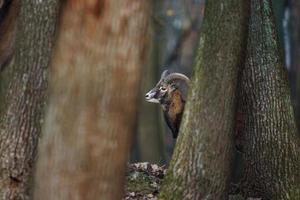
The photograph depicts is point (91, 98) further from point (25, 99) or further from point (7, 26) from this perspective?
point (7, 26)

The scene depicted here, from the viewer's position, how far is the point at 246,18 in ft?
32.1

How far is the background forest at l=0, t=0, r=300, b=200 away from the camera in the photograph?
562 centimetres

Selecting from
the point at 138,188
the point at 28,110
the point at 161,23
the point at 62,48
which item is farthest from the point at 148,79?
the point at 62,48

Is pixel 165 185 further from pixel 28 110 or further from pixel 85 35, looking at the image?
pixel 85 35

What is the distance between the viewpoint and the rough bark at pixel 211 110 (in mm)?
9633

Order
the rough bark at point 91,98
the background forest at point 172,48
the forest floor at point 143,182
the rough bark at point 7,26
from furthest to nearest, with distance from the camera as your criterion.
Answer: the background forest at point 172,48
the rough bark at point 7,26
the forest floor at point 143,182
the rough bark at point 91,98

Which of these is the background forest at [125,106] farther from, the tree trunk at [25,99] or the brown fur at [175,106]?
the brown fur at [175,106]

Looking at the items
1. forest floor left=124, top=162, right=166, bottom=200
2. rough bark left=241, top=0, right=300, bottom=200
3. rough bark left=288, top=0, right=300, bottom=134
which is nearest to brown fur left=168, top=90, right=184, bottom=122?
forest floor left=124, top=162, right=166, bottom=200

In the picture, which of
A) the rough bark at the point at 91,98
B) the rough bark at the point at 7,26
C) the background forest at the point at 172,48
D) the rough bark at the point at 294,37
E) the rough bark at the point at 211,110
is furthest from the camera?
the rough bark at the point at 294,37

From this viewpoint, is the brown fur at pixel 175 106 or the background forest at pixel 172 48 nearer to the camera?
the brown fur at pixel 175 106

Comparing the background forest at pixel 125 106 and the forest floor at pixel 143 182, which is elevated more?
the background forest at pixel 125 106

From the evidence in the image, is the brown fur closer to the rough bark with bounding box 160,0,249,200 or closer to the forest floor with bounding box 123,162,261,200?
the forest floor with bounding box 123,162,261,200

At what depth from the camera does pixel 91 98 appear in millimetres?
5590

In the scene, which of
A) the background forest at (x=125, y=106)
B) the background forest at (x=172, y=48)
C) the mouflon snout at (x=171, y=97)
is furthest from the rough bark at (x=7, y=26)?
the background forest at (x=172, y=48)
